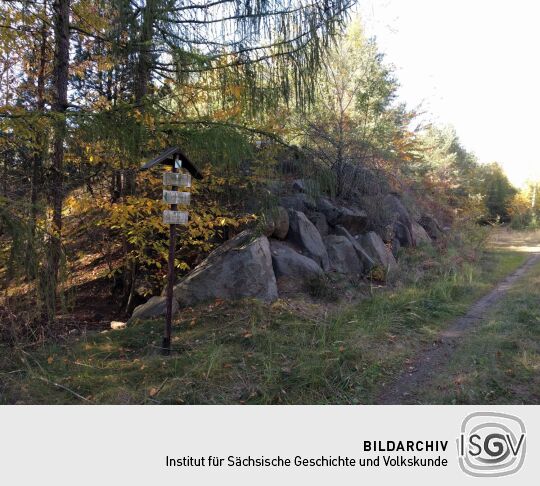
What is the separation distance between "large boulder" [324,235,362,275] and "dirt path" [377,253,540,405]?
2861 mm

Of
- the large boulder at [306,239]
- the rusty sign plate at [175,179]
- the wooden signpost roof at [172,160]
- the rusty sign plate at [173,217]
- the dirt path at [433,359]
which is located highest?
the wooden signpost roof at [172,160]

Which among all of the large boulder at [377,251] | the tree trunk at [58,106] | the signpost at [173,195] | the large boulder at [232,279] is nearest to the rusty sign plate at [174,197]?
the signpost at [173,195]

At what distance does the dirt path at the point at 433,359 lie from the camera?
4520 mm

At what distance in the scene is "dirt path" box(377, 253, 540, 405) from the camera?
4520 mm

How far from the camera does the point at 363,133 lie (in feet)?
41.1

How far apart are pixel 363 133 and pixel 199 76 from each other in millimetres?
7887

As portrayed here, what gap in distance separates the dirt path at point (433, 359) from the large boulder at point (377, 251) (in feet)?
8.96

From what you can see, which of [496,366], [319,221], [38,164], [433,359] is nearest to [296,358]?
[433,359]

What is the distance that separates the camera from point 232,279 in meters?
7.71

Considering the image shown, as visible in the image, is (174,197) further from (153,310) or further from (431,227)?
(431,227)

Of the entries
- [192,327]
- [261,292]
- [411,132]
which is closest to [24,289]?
[192,327]

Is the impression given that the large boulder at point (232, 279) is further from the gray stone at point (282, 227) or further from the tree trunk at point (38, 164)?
the tree trunk at point (38, 164)

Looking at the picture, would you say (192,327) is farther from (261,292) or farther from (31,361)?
(31,361)

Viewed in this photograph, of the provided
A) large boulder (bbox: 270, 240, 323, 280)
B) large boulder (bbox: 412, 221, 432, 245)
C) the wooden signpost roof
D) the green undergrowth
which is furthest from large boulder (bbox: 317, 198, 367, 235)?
the wooden signpost roof
